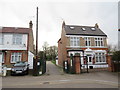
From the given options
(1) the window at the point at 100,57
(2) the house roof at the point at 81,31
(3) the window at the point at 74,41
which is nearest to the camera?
(3) the window at the point at 74,41

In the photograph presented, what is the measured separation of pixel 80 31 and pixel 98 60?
288 inches

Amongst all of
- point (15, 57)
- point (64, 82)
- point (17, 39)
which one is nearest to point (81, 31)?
point (17, 39)

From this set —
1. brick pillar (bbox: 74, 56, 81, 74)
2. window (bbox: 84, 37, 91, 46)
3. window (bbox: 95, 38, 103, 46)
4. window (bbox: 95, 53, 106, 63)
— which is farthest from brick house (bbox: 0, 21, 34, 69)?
window (bbox: 95, 38, 103, 46)

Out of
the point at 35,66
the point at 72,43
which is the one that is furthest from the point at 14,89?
the point at 72,43

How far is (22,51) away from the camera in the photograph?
20234 millimetres

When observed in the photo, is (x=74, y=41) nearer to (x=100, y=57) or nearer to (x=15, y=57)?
(x=100, y=57)

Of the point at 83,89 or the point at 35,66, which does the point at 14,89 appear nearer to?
the point at 83,89

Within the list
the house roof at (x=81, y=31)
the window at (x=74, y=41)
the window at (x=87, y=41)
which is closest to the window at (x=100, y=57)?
the window at (x=87, y=41)

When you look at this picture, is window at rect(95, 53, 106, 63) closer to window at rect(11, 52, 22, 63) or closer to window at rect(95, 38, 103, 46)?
window at rect(95, 38, 103, 46)

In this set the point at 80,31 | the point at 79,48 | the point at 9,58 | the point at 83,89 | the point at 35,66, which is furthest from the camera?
the point at 80,31

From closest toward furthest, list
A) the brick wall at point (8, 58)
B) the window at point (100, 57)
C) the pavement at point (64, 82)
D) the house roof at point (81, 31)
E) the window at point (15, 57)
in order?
the pavement at point (64, 82), the brick wall at point (8, 58), the window at point (15, 57), the house roof at point (81, 31), the window at point (100, 57)

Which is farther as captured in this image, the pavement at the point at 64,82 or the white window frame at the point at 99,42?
the white window frame at the point at 99,42

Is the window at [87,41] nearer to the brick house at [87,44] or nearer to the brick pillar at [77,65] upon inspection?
the brick house at [87,44]

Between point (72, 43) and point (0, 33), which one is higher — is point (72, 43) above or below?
below
